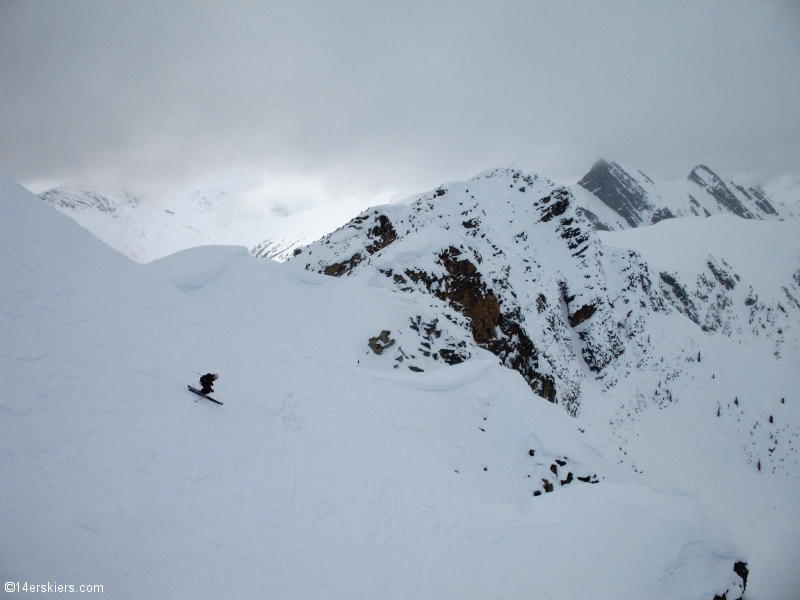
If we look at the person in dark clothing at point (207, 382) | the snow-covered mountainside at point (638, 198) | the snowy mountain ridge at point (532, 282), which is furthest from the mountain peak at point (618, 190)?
the person in dark clothing at point (207, 382)

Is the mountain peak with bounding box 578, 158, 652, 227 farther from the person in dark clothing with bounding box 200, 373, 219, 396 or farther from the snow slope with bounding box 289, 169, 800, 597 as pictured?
the person in dark clothing with bounding box 200, 373, 219, 396

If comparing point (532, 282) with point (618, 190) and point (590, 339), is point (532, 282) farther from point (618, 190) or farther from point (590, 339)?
point (618, 190)

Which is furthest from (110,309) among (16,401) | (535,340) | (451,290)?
(535,340)

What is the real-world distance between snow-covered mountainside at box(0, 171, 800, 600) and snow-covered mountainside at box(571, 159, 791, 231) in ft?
411

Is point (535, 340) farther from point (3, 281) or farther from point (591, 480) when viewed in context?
point (3, 281)

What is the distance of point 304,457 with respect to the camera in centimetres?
652

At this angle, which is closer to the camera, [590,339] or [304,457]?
[304,457]

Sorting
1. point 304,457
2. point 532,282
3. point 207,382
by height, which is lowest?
point 304,457

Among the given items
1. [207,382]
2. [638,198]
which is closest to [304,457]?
[207,382]

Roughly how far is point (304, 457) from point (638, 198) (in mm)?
177898

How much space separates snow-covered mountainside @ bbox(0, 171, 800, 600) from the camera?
4.13 meters

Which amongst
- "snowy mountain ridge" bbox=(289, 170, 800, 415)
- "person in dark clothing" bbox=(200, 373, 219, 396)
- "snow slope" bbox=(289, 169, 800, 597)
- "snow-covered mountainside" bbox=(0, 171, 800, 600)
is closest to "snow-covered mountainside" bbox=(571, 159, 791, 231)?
"snowy mountain ridge" bbox=(289, 170, 800, 415)

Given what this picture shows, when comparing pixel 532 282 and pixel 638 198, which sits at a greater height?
pixel 638 198

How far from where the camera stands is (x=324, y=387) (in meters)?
8.95
